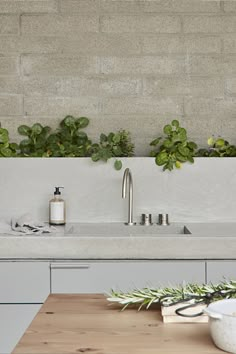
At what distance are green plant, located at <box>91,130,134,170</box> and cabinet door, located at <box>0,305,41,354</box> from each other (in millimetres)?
998

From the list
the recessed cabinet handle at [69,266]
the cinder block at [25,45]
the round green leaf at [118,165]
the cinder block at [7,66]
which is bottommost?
the recessed cabinet handle at [69,266]

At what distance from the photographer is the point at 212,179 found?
3.85 m

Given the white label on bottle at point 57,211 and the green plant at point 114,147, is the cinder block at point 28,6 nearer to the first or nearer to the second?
the green plant at point 114,147

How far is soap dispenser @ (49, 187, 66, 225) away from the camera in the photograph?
3730mm

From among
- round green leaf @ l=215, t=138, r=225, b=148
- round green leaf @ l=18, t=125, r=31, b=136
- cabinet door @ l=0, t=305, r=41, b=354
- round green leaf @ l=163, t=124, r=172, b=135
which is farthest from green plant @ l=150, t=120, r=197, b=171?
cabinet door @ l=0, t=305, r=41, b=354

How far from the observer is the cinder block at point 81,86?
406 centimetres

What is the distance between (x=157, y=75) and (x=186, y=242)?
1.27 meters

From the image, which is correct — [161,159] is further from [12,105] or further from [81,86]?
[12,105]

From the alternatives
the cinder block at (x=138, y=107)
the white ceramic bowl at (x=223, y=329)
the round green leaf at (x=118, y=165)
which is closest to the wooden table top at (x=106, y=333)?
the white ceramic bowl at (x=223, y=329)

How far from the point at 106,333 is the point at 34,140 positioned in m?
2.54

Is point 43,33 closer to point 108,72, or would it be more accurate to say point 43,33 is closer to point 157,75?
point 108,72

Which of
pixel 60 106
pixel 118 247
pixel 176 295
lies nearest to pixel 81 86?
pixel 60 106

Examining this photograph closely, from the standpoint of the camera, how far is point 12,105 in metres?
4.07

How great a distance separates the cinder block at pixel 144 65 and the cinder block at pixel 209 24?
0.64ft
